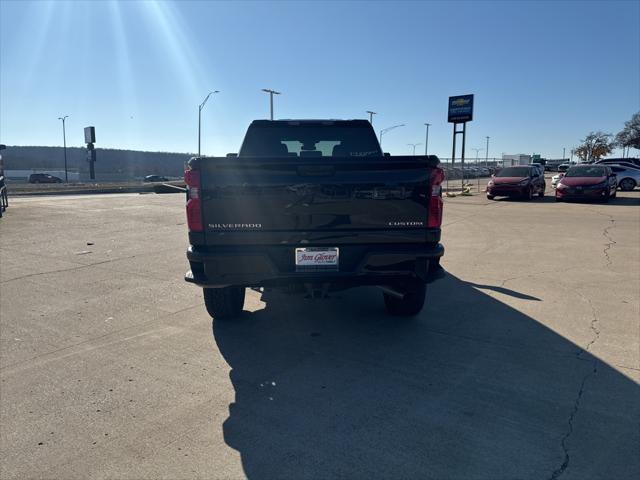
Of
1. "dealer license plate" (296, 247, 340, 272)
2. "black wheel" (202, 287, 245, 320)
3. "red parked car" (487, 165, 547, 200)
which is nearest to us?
"dealer license plate" (296, 247, 340, 272)

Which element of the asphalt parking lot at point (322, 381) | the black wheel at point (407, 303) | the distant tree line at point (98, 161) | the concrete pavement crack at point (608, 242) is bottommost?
the asphalt parking lot at point (322, 381)

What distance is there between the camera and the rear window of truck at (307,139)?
5934 millimetres

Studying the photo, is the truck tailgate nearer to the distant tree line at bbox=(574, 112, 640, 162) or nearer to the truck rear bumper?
the truck rear bumper

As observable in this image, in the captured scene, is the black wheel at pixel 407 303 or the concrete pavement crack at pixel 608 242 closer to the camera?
the black wheel at pixel 407 303

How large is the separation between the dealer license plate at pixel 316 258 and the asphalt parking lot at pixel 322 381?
0.86 m

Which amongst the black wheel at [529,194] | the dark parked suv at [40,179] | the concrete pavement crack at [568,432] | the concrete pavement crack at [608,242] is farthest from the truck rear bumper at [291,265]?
the dark parked suv at [40,179]

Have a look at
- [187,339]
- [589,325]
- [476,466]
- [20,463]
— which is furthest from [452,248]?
[20,463]

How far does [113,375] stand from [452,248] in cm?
748

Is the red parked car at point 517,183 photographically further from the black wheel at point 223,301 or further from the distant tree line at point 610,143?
the distant tree line at point 610,143

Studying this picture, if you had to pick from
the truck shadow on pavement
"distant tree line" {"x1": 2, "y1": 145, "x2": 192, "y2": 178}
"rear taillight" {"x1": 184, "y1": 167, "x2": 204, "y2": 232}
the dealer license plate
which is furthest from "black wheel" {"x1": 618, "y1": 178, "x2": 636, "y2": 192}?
"distant tree line" {"x1": 2, "y1": 145, "x2": 192, "y2": 178}

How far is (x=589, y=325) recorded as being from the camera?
192 inches

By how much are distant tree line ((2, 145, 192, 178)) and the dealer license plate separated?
124m

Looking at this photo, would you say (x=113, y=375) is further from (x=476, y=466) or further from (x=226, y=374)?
(x=476, y=466)

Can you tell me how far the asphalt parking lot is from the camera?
2.67 m
